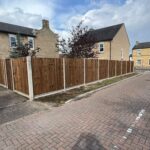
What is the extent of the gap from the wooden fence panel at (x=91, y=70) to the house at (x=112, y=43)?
12.6 meters

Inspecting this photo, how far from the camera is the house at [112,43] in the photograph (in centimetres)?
2631

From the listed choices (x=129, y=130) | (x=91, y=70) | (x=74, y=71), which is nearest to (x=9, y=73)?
(x=74, y=71)

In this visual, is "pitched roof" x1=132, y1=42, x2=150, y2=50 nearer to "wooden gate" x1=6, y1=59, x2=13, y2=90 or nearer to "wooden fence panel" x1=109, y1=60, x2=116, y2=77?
"wooden fence panel" x1=109, y1=60, x2=116, y2=77

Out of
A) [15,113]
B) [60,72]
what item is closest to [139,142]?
[15,113]

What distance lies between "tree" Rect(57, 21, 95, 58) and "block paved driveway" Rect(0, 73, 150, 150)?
10.2 meters

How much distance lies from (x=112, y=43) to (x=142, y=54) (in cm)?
2675

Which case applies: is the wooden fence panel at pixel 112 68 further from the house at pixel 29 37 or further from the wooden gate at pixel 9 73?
the house at pixel 29 37

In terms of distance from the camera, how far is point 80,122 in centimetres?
476

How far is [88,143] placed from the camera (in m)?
3.54

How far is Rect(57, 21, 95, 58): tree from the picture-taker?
51.6 feet

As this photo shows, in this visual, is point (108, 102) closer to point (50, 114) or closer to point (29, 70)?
point (50, 114)

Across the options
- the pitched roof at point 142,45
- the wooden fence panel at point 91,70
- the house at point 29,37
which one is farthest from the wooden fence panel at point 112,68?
the pitched roof at point 142,45

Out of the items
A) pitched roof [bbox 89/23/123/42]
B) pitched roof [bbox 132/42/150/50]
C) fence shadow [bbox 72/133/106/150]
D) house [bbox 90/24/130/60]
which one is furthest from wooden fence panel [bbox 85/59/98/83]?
pitched roof [bbox 132/42/150/50]

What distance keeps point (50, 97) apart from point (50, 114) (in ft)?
7.63
